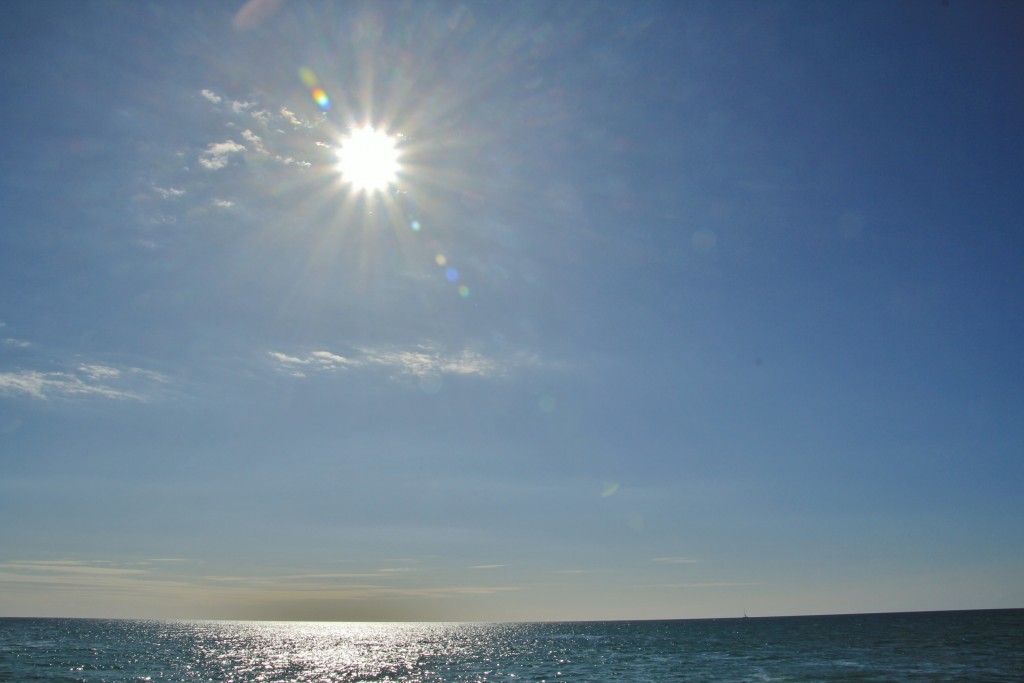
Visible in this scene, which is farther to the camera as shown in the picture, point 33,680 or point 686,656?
point 686,656

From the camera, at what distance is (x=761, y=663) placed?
7188 cm

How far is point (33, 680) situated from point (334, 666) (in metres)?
33.9

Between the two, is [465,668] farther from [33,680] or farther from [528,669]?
[33,680]

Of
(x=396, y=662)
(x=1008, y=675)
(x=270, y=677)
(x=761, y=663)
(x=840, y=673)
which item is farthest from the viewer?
(x=396, y=662)

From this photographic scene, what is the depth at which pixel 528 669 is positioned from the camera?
233 ft

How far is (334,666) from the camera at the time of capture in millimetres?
83062

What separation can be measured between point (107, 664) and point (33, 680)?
19.8 meters

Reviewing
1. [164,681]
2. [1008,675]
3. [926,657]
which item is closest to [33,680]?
[164,681]

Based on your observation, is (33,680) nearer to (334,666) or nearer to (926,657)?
(334,666)

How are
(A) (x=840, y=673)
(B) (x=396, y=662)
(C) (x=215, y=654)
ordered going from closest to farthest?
(A) (x=840, y=673), (B) (x=396, y=662), (C) (x=215, y=654)

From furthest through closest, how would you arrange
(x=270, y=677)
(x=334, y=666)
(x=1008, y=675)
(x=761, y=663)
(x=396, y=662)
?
(x=396, y=662), (x=334, y=666), (x=761, y=663), (x=270, y=677), (x=1008, y=675)

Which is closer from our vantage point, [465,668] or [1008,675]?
[1008,675]

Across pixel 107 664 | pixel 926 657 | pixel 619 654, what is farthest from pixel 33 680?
pixel 926 657

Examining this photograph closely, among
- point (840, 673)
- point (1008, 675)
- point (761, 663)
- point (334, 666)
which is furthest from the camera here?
point (334, 666)
